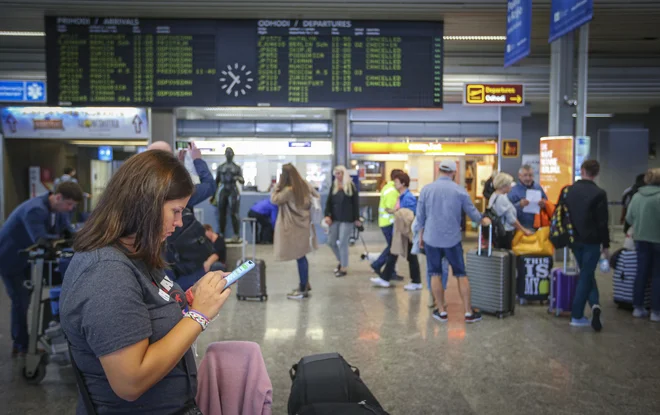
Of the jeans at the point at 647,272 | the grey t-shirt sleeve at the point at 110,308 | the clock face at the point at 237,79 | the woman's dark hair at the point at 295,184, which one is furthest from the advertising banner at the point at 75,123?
the grey t-shirt sleeve at the point at 110,308

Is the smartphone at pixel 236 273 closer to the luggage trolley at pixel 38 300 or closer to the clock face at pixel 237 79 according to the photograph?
the luggage trolley at pixel 38 300

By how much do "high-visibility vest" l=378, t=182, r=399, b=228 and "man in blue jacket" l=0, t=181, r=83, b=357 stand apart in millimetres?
4903

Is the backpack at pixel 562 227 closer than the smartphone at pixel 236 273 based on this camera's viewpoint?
No

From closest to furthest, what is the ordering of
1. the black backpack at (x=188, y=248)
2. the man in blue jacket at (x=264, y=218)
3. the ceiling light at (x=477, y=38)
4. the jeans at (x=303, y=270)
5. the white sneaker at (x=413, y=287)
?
the black backpack at (x=188, y=248) → the jeans at (x=303, y=270) → the white sneaker at (x=413, y=287) → the ceiling light at (x=477, y=38) → the man in blue jacket at (x=264, y=218)

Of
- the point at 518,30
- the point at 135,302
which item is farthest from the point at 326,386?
the point at 518,30

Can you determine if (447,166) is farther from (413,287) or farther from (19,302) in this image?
(19,302)

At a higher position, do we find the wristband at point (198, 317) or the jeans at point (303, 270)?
the wristband at point (198, 317)

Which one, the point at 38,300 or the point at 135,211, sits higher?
the point at 135,211

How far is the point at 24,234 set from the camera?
17.9 ft

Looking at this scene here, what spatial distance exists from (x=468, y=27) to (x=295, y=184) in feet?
12.1

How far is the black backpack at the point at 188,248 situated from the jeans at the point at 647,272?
493 cm

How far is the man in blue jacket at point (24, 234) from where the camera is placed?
17.5 ft

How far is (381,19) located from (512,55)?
5.60ft

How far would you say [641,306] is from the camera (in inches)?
287
